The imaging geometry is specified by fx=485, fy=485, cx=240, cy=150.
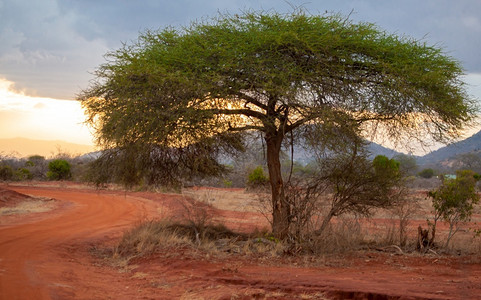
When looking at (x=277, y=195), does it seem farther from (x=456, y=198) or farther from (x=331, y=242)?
(x=456, y=198)

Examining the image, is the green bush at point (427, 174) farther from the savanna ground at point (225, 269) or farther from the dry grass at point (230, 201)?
the savanna ground at point (225, 269)

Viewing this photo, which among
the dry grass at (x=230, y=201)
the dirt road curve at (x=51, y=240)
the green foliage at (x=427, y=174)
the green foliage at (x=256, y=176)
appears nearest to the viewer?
the dirt road curve at (x=51, y=240)

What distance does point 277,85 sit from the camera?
10.9m

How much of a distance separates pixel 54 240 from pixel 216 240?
4.96 metres

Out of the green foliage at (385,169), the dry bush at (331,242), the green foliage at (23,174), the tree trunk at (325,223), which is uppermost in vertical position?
the green foliage at (385,169)

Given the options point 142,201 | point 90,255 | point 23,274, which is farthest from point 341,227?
point 142,201

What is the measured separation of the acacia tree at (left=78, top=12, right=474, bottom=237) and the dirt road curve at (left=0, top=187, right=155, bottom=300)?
10.7 feet

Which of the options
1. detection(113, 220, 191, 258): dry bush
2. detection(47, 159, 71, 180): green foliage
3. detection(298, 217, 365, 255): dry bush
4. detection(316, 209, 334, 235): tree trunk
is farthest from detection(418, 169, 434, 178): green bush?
detection(113, 220, 191, 258): dry bush

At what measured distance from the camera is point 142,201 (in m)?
28.0

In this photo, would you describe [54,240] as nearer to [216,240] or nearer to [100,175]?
[100,175]

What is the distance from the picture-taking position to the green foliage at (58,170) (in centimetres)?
4263

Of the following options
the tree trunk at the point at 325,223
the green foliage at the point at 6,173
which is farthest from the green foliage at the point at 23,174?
the tree trunk at the point at 325,223

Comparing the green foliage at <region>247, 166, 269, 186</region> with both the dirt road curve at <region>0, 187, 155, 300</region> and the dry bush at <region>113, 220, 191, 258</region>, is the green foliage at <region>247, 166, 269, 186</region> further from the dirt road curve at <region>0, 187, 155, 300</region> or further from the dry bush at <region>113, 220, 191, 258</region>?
the dry bush at <region>113, 220, 191, 258</region>

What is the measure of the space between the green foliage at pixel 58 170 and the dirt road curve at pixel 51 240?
15964mm
